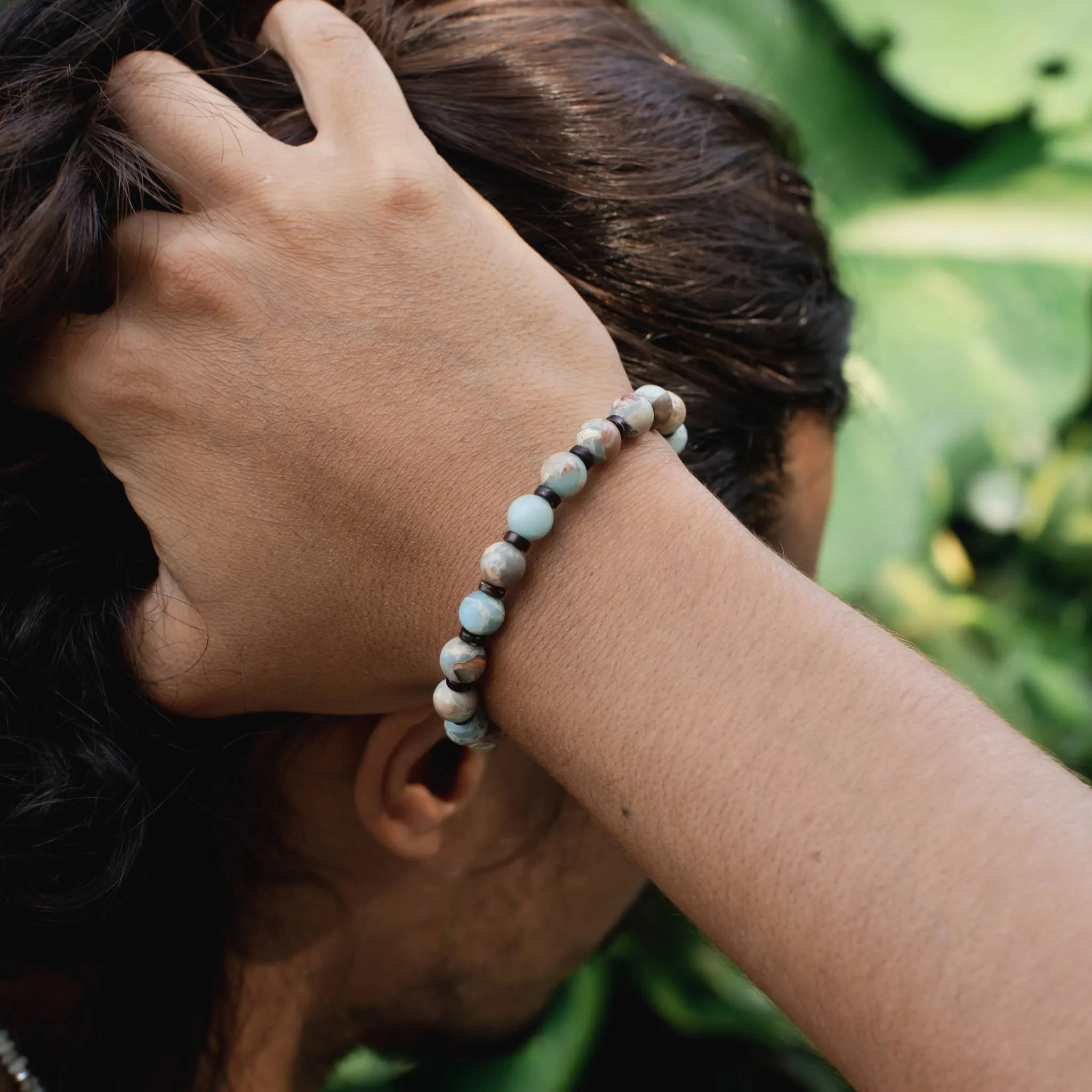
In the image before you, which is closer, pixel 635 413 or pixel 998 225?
pixel 635 413

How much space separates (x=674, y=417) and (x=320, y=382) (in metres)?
0.27

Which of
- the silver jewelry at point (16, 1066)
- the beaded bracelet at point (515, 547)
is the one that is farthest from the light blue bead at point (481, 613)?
the silver jewelry at point (16, 1066)

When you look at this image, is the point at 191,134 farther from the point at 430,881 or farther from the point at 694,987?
the point at 694,987

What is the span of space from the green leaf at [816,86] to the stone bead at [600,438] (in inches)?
64.1

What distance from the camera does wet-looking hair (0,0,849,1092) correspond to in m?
0.88

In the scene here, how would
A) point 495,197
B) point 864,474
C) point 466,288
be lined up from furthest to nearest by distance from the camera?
point 864,474, point 495,197, point 466,288

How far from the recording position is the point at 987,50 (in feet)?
7.93

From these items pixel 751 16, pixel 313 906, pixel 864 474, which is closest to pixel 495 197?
pixel 313 906

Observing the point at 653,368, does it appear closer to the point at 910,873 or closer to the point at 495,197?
the point at 495,197

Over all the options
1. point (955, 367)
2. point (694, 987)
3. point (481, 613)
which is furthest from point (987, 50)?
point (481, 613)

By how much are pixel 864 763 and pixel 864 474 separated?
5.41ft

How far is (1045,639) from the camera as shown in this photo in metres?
2.45

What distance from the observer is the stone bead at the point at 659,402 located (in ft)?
2.71

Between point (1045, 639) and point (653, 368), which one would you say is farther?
point (1045, 639)
